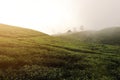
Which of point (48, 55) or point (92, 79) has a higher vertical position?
point (48, 55)

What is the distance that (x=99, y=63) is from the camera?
212ft

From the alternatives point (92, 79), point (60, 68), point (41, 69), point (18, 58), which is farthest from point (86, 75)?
point (18, 58)

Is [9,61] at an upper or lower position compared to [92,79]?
upper

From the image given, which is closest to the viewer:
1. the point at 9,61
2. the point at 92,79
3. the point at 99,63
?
the point at 92,79

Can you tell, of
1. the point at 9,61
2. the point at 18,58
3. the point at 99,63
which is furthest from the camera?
the point at 99,63

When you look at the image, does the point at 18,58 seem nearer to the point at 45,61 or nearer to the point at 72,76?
the point at 45,61

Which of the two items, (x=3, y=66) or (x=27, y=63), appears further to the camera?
(x=27, y=63)

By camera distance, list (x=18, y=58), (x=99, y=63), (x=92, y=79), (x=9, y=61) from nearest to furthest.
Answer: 1. (x=92, y=79)
2. (x=9, y=61)
3. (x=18, y=58)
4. (x=99, y=63)

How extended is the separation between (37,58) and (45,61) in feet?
9.53

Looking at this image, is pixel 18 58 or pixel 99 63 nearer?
pixel 18 58

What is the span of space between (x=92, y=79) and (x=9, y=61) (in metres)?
21.1

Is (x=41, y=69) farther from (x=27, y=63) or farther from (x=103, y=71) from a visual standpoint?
(x=103, y=71)

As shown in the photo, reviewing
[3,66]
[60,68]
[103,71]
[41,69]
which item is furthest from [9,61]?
[103,71]

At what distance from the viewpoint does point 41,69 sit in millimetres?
50562
